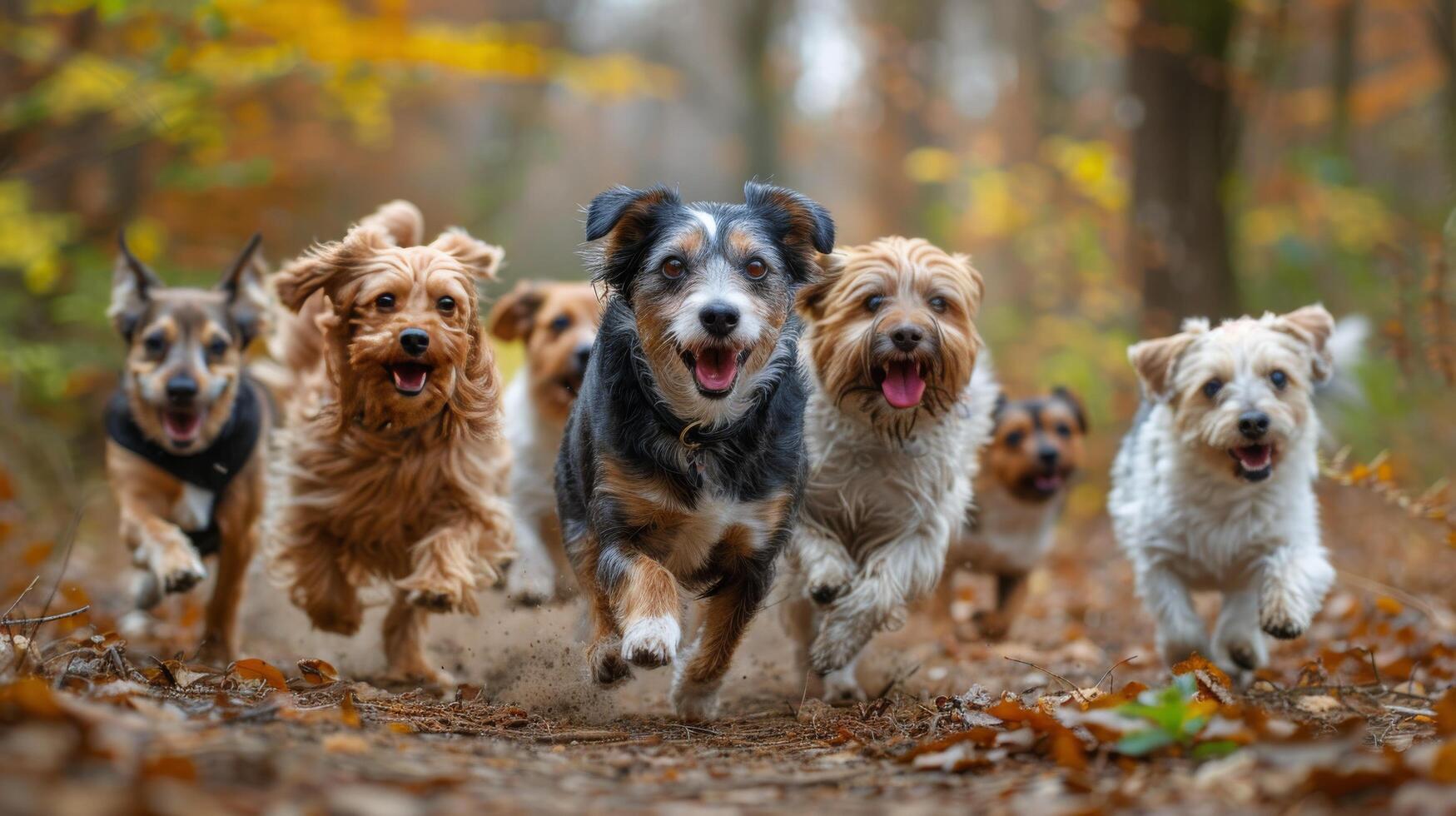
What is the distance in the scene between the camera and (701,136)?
97.9 ft

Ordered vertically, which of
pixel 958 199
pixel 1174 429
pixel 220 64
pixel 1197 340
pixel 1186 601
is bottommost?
pixel 1186 601

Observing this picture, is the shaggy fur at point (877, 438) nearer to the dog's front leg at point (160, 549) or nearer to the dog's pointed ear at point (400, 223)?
the dog's pointed ear at point (400, 223)

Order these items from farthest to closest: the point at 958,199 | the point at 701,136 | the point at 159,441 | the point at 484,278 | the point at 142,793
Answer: the point at 701,136 → the point at 958,199 → the point at 159,441 → the point at 484,278 → the point at 142,793

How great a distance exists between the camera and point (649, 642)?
4.54m

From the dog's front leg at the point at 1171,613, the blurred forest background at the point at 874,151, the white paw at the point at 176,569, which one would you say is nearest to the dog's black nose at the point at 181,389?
the white paw at the point at 176,569

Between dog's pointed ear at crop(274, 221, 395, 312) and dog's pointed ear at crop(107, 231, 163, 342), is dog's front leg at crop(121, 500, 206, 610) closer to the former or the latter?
dog's pointed ear at crop(107, 231, 163, 342)

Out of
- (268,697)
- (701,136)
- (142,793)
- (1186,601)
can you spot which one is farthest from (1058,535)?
(701,136)

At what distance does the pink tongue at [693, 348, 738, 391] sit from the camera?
15.8ft

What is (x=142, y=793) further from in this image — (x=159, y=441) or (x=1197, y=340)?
(x=1197, y=340)

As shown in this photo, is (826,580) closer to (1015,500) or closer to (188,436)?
(1015,500)

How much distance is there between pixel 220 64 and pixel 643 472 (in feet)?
19.4

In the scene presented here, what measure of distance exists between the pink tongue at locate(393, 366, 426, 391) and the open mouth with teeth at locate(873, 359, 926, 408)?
1968mm

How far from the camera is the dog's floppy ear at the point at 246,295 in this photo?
6.82m

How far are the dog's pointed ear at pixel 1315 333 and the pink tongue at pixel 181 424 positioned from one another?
5.31m
